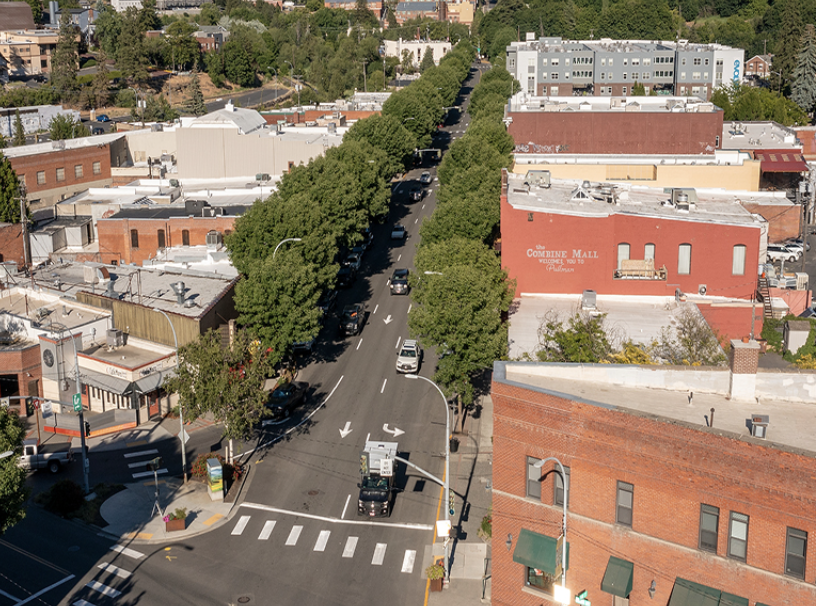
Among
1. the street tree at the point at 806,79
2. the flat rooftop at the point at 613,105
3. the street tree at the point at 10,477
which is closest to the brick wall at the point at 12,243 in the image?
the street tree at the point at 10,477

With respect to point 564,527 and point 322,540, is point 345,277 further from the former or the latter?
point 564,527

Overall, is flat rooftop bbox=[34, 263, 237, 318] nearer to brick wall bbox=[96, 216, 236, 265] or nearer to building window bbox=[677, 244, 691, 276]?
brick wall bbox=[96, 216, 236, 265]

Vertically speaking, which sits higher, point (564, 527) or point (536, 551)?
point (564, 527)

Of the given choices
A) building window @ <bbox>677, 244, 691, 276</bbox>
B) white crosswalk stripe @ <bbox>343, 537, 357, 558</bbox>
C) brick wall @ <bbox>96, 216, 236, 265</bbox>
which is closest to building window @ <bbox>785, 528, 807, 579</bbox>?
white crosswalk stripe @ <bbox>343, 537, 357, 558</bbox>

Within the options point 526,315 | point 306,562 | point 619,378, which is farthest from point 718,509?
point 526,315

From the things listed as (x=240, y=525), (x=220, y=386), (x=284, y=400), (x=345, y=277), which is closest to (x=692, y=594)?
(x=240, y=525)

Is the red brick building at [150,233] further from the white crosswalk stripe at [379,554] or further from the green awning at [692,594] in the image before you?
the green awning at [692,594]
